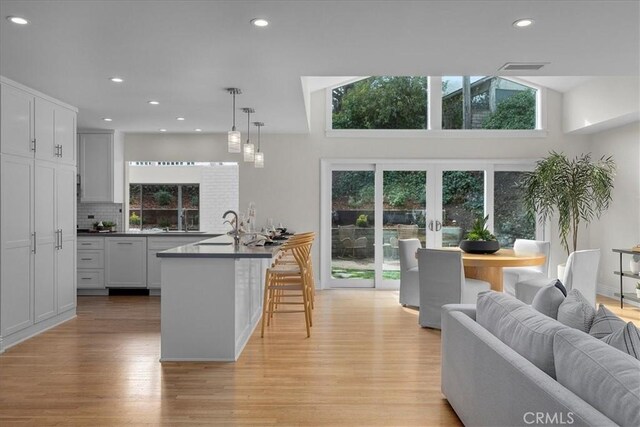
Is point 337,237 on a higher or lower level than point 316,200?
lower

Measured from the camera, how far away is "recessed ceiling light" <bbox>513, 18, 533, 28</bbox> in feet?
9.53

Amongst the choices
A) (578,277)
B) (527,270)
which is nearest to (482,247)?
(578,277)

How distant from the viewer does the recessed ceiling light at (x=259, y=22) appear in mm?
2862

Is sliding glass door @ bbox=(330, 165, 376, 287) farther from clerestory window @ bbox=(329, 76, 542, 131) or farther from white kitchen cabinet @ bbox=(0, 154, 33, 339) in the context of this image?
white kitchen cabinet @ bbox=(0, 154, 33, 339)

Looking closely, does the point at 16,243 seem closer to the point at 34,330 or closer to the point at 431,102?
the point at 34,330

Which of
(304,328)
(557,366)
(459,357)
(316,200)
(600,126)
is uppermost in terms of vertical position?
(600,126)

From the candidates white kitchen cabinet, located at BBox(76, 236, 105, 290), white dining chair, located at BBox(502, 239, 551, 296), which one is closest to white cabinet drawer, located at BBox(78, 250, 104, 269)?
white kitchen cabinet, located at BBox(76, 236, 105, 290)

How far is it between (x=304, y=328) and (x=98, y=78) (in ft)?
10.4

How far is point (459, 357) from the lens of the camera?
2531 mm

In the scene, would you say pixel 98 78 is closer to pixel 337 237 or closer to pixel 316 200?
pixel 316 200

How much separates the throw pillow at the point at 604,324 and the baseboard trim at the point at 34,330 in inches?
179

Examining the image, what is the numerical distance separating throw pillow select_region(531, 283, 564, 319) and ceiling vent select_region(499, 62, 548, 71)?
7.51 ft

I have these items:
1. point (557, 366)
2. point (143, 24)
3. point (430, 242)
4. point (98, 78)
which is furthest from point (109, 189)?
point (557, 366)

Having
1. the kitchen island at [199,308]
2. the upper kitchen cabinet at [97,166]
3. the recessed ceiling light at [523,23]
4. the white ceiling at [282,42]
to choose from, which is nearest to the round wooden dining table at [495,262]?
the white ceiling at [282,42]
